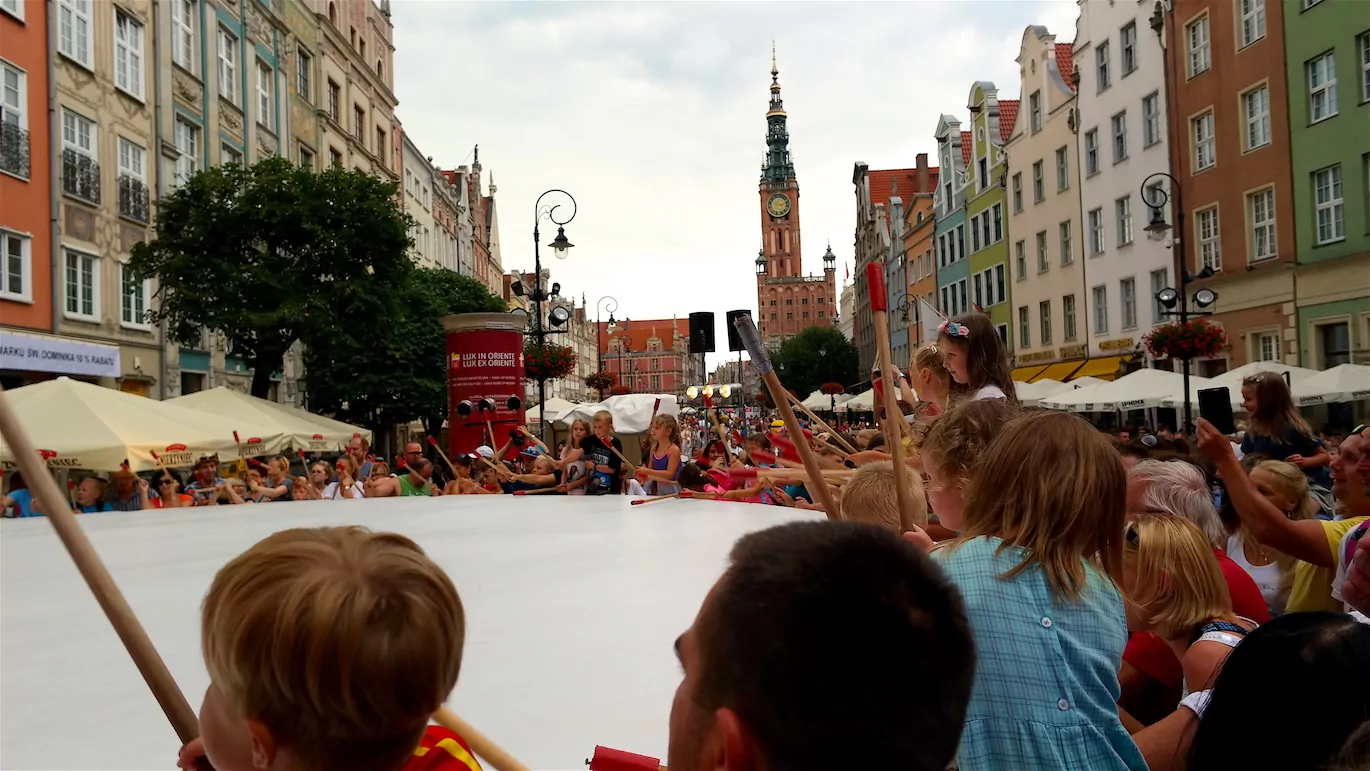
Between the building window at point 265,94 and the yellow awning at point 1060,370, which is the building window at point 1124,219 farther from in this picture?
the building window at point 265,94

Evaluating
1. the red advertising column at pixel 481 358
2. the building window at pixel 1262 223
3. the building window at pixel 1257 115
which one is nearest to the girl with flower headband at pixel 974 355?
the red advertising column at pixel 481 358

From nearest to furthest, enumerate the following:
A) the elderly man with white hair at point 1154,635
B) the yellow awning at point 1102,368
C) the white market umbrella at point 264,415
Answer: the elderly man with white hair at point 1154,635 → the white market umbrella at point 264,415 → the yellow awning at point 1102,368

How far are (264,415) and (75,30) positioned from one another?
9.01m

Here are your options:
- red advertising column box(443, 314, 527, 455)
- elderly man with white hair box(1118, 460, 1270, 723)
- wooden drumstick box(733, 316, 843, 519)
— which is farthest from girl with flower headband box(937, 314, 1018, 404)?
red advertising column box(443, 314, 527, 455)

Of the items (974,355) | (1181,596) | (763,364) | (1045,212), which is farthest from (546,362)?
(1045,212)

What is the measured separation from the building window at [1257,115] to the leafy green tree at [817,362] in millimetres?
44344

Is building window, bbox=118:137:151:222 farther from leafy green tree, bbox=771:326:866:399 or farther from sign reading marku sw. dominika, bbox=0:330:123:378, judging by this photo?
leafy green tree, bbox=771:326:866:399

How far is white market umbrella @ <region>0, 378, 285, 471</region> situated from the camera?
8.36 metres

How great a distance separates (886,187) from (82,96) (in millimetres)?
48333

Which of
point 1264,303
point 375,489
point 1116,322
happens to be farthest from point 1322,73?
point 375,489

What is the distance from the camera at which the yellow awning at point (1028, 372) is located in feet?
101

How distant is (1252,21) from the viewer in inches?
795

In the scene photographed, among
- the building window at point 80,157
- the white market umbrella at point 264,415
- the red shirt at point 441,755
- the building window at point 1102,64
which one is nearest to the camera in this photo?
the red shirt at point 441,755

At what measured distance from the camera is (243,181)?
59.1 ft
